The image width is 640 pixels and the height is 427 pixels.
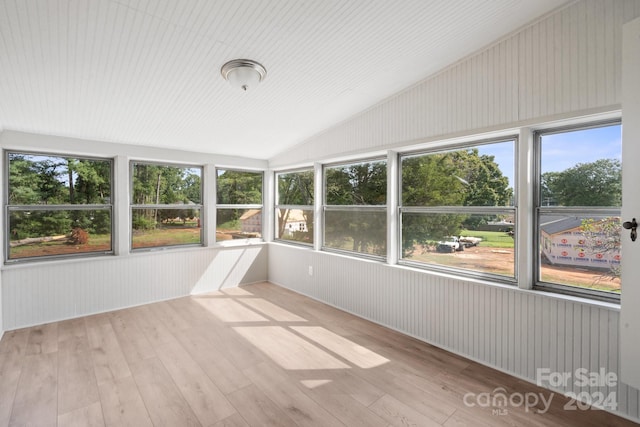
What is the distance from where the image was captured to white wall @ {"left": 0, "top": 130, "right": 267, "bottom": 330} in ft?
11.3

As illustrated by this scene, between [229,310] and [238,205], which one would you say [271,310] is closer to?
[229,310]

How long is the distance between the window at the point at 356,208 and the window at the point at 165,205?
2.15m

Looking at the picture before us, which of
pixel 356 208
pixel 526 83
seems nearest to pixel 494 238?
pixel 526 83

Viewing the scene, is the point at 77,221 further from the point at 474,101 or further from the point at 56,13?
the point at 474,101

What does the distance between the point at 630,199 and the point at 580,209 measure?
1.55 feet

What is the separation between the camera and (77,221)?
3906 millimetres

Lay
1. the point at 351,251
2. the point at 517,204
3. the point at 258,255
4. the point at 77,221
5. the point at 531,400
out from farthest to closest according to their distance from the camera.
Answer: the point at 258,255 < the point at 351,251 < the point at 77,221 < the point at 517,204 < the point at 531,400

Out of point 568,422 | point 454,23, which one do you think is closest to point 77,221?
point 454,23

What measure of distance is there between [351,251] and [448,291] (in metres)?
1.51

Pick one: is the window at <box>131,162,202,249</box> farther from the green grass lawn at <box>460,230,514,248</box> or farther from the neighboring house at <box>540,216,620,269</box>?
the neighboring house at <box>540,216,620,269</box>

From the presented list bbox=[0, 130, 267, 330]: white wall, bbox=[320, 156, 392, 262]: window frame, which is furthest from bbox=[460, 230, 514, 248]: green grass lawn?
bbox=[0, 130, 267, 330]: white wall

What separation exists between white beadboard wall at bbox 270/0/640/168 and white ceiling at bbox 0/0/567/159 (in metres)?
0.13

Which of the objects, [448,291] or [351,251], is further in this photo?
[351,251]

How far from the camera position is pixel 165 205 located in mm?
4559
